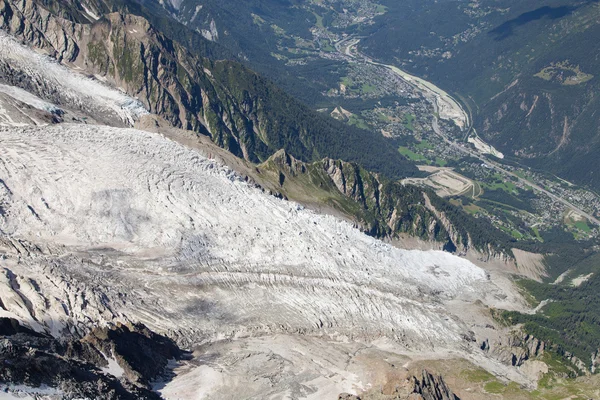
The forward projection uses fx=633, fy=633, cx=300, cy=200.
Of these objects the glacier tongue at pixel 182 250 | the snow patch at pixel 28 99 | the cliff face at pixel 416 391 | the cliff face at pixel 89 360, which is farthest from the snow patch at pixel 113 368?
the snow patch at pixel 28 99

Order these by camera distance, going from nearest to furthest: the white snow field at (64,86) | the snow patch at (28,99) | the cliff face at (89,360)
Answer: the cliff face at (89,360)
the snow patch at (28,99)
the white snow field at (64,86)

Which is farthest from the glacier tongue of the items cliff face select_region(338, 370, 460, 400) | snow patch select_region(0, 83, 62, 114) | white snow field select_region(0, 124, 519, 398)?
snow patch select_region(0, 83, 62, 114)

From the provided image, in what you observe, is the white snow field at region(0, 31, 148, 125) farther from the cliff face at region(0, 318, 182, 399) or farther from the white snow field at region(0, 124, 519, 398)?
the cliff face at region(0, 318, 182, 399)

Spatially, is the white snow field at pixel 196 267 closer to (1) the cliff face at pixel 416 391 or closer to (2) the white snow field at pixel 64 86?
(1) the cliff face at pixel 416 391

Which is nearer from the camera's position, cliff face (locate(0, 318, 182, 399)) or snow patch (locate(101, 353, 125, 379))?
cliff face (locate(0, 318, 182, 399))

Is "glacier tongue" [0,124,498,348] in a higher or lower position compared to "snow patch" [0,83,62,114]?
lower

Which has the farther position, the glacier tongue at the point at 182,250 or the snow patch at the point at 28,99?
the snow patch at the point at 28,99
